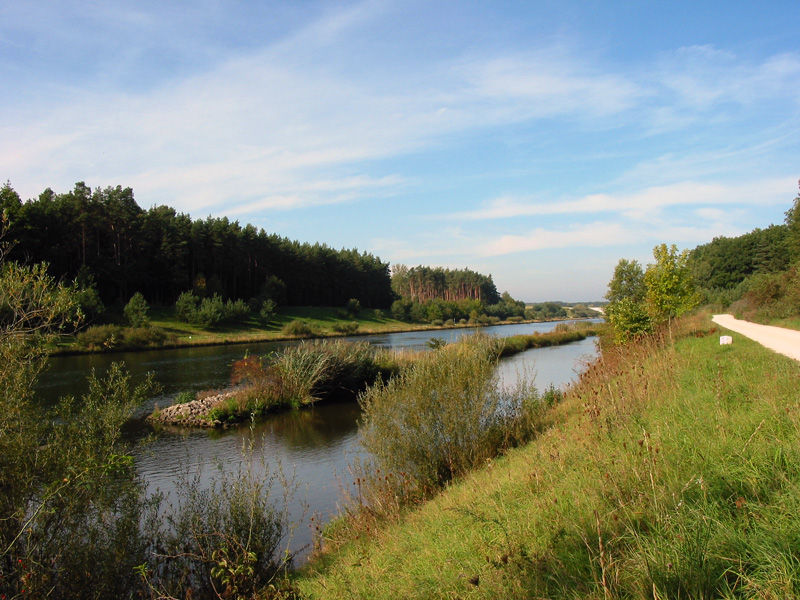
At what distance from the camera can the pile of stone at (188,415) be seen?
745 inches

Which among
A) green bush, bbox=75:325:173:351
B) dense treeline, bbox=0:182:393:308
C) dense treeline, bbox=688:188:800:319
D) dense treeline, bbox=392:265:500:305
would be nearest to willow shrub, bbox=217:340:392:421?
dense treeline, bbox=688:188:800:319

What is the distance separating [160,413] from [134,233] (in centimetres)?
4573

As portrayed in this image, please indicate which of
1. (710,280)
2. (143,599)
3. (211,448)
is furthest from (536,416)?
(710,280)

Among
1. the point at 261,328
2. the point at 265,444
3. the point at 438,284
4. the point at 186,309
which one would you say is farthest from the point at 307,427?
the point at 438,284

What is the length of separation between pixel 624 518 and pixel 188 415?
60.1 feet

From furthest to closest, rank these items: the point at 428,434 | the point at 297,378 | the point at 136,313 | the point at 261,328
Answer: the point at 261,328, the point at 136,313, the point at 297,378, the point at 428,434

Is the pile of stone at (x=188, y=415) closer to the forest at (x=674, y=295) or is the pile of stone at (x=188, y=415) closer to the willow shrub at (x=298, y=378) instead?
the willow shrub at (x=298, y=378)

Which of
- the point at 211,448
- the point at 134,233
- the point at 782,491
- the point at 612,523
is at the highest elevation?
the point at 134,233

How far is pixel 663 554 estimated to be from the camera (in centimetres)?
316

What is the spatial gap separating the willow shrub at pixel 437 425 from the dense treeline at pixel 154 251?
39.8m

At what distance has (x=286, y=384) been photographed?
2225 centimetres

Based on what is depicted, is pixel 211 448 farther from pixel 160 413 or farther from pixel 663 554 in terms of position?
pixel 663 554

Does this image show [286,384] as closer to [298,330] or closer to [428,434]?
[428,434]

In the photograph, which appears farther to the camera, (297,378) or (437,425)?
(297,378)
